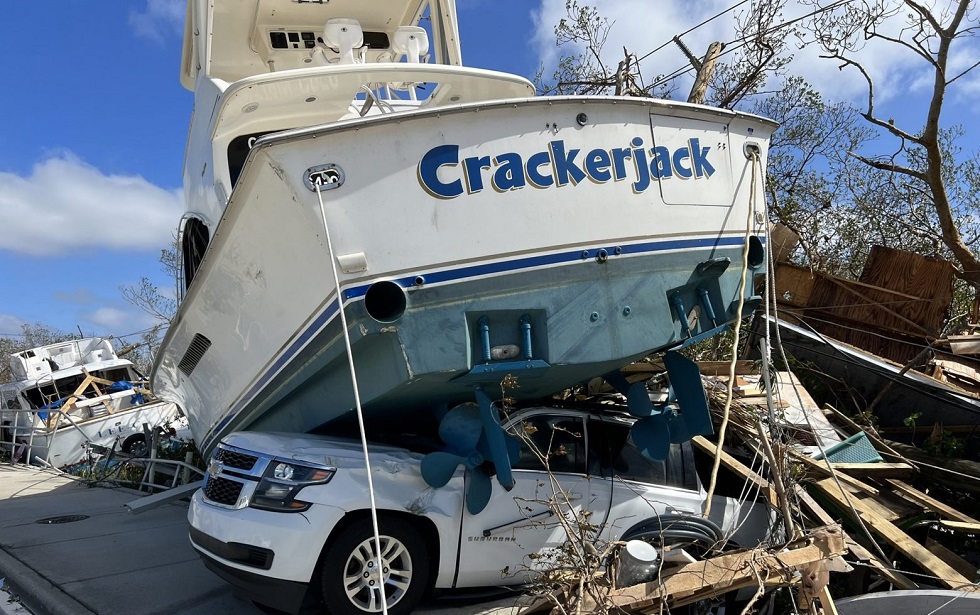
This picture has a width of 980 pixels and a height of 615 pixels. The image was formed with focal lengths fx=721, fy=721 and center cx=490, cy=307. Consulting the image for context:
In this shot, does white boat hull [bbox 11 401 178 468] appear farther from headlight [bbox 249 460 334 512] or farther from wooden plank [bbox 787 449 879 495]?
wooden plank [bbox 787 449 879 495]

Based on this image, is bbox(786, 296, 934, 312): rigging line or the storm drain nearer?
the storm drain

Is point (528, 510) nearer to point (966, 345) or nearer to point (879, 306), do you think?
point (966, 345)

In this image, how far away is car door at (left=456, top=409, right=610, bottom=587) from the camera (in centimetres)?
462

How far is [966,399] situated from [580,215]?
5.58 meters

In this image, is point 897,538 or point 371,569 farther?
point 897,538

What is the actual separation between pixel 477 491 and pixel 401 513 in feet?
1.62

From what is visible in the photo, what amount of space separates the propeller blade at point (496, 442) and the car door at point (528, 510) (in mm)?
146

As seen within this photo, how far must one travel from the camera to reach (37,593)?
5.48 metres

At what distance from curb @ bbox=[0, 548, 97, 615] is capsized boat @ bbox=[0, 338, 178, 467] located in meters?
7.92

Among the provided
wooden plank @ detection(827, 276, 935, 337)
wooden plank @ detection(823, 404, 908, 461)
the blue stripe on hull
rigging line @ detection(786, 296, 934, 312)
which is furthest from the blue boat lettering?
wooden plank @ detection(827, 276, 935, 337)

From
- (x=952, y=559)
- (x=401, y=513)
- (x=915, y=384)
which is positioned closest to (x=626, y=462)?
(x=401, y=513)

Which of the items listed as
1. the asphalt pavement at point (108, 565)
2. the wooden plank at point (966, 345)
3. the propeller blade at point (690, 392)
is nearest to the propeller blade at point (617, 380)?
the propeller blade at point (690, 392)

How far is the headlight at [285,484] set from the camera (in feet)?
14.0

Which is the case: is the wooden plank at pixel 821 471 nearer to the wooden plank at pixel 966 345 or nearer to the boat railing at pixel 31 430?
the wooden plank at pixel 966 345
